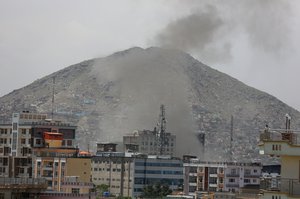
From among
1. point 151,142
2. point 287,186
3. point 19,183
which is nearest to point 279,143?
point 287,186

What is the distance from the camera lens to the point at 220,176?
117 meters

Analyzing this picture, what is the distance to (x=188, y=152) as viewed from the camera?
199625mm

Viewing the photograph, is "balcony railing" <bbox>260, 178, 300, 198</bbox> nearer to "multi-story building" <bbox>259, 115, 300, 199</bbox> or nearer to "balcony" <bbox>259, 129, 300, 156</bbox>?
"multi-story building" <bbox>259, 115, 300, 199</bbox>

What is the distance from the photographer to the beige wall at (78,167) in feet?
337

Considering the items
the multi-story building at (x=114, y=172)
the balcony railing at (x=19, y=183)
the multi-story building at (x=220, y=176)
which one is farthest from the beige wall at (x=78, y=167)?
the balcony railing at (x=19, y=183)

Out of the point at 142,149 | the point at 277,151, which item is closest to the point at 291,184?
the point at 277,151

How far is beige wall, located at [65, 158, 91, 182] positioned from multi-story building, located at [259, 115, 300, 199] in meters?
86.0

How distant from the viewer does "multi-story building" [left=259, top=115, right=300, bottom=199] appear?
16.3 metres

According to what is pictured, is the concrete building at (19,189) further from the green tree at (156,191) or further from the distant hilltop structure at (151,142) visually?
the distant hilltop structure at (151,142)

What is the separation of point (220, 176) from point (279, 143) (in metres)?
101

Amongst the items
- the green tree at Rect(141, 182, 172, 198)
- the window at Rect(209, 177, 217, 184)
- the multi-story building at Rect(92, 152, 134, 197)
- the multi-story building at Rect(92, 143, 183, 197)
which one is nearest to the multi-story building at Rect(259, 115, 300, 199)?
the green tree at Rect(141, 182, 172, 198)

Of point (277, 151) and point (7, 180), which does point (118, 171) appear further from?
point (277, 151)

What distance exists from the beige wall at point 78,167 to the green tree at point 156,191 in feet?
28.4

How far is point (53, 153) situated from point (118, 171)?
2137 cm
